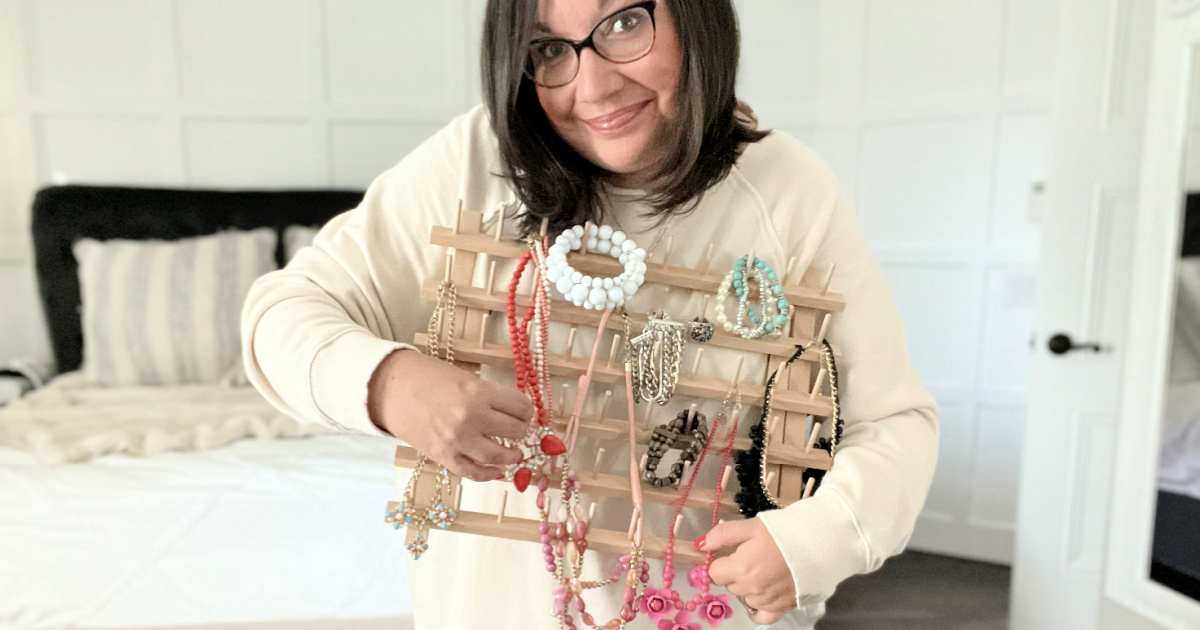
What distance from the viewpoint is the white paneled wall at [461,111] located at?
2279 millimetres

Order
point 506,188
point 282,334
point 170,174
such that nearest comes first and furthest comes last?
point 282,334 → point 506,188 → point 170,174

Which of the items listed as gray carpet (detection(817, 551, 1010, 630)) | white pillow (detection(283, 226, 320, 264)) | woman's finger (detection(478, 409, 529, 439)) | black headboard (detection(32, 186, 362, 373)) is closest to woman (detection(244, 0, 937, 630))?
woman's finger (detection(478, 409, 529, 439))

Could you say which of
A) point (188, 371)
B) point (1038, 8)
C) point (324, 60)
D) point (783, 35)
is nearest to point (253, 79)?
point (324, 60)

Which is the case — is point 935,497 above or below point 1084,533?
below

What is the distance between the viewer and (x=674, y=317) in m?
0.76

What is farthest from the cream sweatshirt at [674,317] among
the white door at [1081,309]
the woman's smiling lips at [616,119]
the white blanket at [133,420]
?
the white door at [1081,309]

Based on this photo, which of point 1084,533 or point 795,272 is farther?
point 1084,533

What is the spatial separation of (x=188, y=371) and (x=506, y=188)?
67.0 inches

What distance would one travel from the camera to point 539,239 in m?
0.70

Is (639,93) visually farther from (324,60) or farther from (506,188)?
(324,60)

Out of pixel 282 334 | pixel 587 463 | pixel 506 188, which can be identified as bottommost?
pixel 587 463

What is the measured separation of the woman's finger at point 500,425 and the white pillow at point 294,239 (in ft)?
6.03

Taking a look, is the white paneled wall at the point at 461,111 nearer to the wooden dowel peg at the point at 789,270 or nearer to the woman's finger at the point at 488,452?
the wooden dowel peg at the point at 789,270

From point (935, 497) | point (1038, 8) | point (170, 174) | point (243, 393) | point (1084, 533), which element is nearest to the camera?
point (1084, 533)
